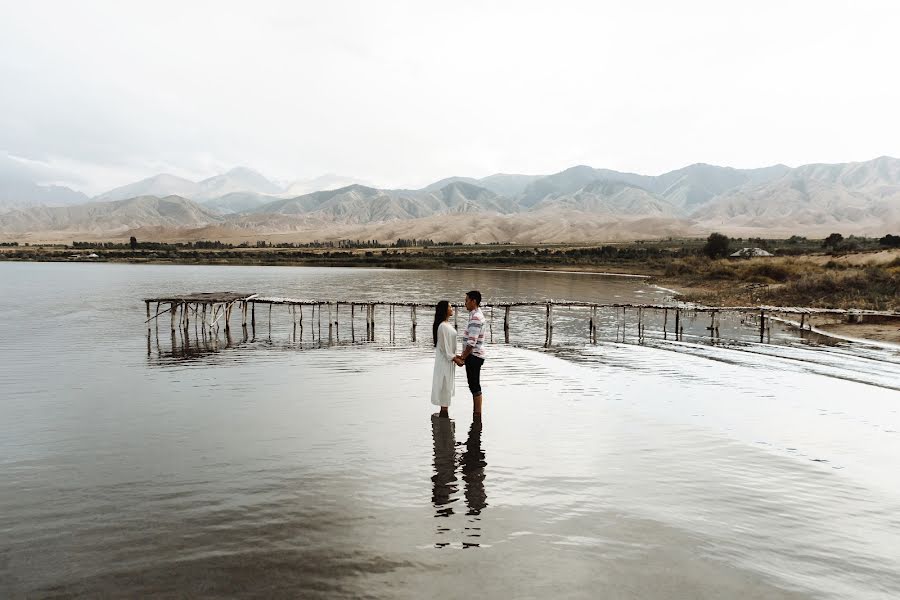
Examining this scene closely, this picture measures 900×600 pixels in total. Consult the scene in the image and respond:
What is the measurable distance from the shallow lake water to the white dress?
2.18 feet

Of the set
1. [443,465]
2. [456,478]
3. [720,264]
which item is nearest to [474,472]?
[456,478]

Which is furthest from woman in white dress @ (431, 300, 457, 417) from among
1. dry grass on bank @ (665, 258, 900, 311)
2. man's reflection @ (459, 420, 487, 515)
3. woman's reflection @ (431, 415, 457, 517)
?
dry grass on bank @ (665, 258, 900, 311)

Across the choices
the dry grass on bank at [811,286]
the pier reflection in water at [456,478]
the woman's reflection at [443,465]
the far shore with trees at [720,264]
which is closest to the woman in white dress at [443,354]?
the woman's reflection at [443,465]

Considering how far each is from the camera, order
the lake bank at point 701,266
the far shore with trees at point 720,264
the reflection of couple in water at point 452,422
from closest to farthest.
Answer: the reflection of couple in water at point 452,422
the lake bank at point 701,266
the far shore with trees at point 720,264

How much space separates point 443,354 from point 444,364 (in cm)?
29

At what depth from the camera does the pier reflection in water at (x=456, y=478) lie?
7.22 m

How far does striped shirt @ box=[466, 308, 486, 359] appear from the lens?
11.1m

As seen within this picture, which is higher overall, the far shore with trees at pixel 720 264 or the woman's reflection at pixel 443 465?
Answer: the far shore with trees at pixel 720 264

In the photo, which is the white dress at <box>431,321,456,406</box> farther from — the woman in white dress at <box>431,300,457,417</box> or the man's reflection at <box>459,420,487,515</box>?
the man's reflection at <box>459,420,487,515</box>

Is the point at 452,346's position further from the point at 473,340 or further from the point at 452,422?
the point at 452,422

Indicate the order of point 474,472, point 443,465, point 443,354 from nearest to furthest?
1. point 474,472
2. point 443,465
3. point 443,354

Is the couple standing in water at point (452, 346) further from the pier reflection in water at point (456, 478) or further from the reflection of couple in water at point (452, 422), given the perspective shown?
the pier reflection in water at point (456, 478)

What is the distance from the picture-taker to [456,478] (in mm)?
9047

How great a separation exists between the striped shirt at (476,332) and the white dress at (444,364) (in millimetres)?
301
